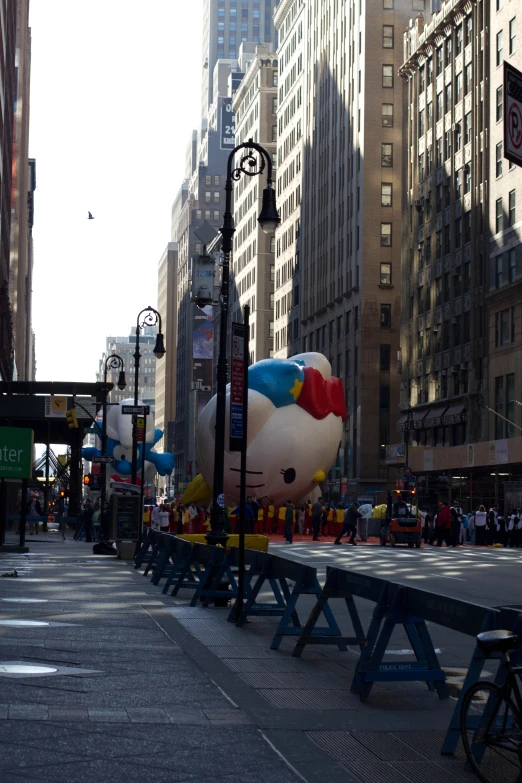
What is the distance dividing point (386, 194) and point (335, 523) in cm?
4537

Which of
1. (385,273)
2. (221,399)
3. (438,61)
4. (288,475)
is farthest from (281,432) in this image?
(385,273)

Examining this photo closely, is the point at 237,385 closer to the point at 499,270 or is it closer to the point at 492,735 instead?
the point at 492,735

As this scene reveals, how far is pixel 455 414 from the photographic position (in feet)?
232

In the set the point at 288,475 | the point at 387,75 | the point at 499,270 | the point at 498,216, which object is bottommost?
the point at 288,475

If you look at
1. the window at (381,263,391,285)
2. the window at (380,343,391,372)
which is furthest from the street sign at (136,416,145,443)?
the window at (381,263,391,285)

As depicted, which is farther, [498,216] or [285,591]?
[498,216]

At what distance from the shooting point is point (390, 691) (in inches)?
413

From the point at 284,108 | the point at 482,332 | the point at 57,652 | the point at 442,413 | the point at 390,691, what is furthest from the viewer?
the point at 284,108

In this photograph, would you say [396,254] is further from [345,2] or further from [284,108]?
[284,108]

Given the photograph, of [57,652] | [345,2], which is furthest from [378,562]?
[345,2]

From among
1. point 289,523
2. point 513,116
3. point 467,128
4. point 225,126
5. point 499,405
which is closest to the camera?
point 513,116

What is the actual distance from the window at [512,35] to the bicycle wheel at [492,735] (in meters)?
60.4

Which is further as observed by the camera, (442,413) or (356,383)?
(356,383)

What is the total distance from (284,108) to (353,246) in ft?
130
